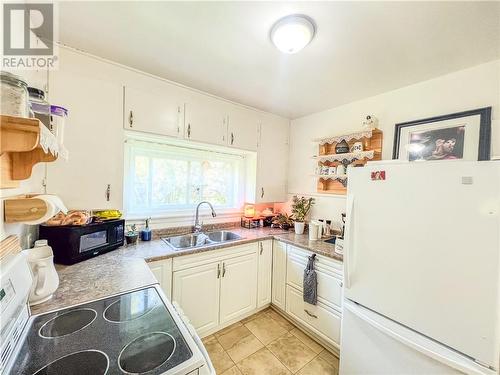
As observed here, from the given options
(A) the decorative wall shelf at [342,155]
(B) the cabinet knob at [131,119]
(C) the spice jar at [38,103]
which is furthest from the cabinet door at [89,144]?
(A) the decorative wall shelf at [342,155]

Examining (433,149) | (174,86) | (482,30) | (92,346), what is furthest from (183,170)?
(482,30)

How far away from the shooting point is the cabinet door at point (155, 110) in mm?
1665

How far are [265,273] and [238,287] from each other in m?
0.34

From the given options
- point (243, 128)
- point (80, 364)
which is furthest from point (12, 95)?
point (243, 128)

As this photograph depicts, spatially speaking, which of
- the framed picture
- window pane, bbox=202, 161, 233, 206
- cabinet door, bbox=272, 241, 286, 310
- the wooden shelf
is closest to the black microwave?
the wooden shelf

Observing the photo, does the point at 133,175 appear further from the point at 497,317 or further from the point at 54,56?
the point at 497,317

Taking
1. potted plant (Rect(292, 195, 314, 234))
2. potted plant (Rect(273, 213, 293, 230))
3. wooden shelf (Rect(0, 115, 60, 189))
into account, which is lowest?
potted plant (Rect(273, 213, 293, 230))

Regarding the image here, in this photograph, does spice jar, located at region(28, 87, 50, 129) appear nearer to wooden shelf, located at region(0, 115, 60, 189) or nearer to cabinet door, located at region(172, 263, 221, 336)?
wooden shelf, located at region(0, 115, 60, 189)

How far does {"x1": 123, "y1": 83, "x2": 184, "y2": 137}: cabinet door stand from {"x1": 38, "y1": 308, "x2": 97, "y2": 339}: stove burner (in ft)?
4.31

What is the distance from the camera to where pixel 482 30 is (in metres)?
1.15

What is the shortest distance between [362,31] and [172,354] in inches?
68.5

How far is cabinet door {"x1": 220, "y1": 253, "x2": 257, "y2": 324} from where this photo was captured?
1.89m

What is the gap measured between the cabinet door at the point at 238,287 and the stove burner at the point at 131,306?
0.96m

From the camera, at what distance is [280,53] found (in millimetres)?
1404
